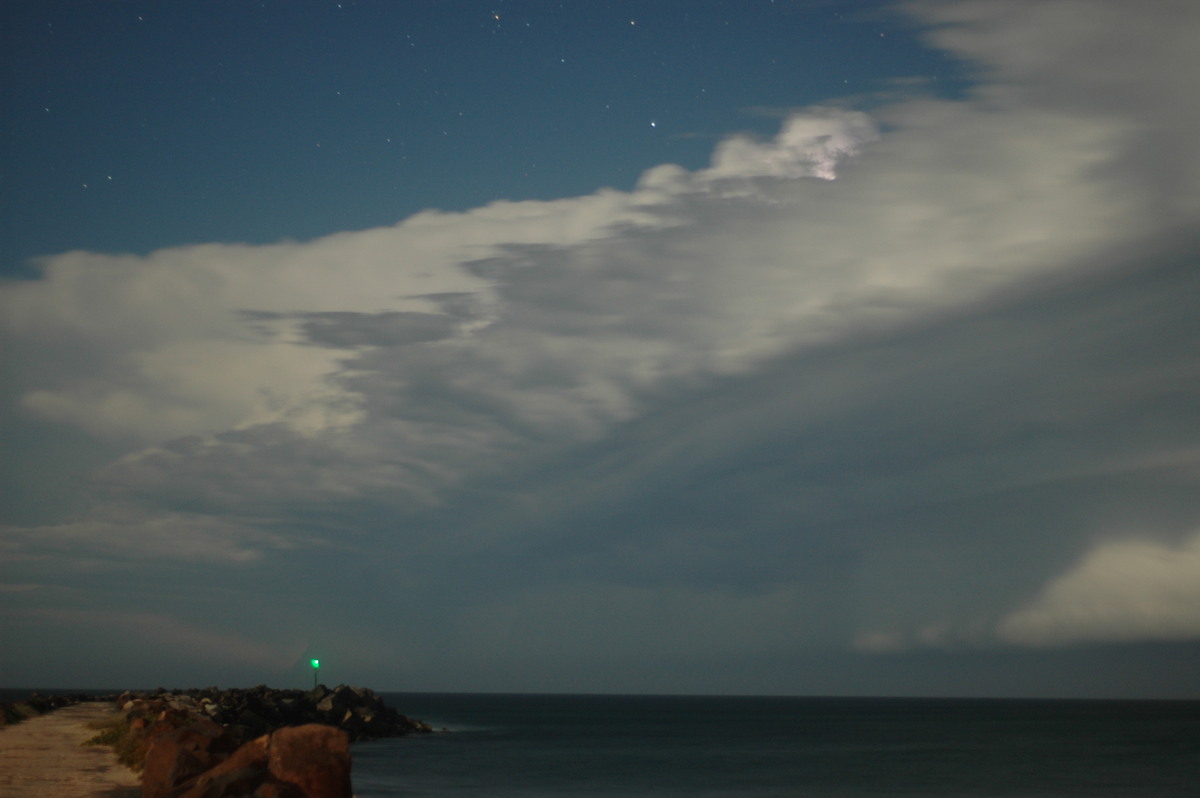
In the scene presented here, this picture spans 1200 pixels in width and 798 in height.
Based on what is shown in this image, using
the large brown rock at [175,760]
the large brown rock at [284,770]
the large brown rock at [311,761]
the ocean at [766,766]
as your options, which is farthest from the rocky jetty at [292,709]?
the large brown rock at [311,761]

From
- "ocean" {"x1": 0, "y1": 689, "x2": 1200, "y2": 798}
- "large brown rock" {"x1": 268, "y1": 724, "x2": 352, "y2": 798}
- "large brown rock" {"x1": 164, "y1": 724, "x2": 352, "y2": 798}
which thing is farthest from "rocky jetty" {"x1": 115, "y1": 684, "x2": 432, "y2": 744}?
"large brown rock" {"x1": 268, "y1": 724, "x2": 352, "y2": 798}

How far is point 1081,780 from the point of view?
54438 mm

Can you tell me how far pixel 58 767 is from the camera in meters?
23.2

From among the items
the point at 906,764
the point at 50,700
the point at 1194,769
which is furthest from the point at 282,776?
the point at 1194,769

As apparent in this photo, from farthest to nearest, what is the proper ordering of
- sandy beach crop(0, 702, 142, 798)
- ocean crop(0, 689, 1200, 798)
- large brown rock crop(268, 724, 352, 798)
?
ocean crop(0, 689, 1200, 798)
sandy beach crop(0, 702, 142, 798)
large brown rock crop(268, 724, 352, 798)

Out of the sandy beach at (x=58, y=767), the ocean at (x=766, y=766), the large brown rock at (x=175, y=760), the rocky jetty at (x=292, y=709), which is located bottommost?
the ocean at (x=766, y=766)

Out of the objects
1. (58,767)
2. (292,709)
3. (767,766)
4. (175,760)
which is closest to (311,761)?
(175,760)

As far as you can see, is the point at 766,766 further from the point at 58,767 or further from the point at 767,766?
the point at 58,767

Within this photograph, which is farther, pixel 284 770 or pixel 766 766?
pixel 766 766

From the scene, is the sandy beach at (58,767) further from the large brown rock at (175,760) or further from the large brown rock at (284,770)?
the large brown rock at (284,770)

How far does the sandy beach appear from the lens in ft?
64.2

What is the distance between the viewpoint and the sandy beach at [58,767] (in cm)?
1958

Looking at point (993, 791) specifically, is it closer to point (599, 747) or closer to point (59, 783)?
point (599, 747)

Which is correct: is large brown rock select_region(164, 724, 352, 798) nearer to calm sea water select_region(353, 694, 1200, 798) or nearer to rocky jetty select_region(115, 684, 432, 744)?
calm sea water select_region(353, 694, 1200, 798)
